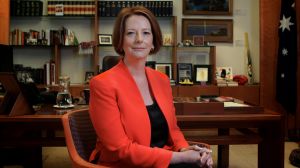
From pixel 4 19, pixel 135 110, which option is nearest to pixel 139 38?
pixel 135 110

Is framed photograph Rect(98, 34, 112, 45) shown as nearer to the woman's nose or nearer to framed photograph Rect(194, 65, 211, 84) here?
framed photograph Rect(194, 65, 211, 84)

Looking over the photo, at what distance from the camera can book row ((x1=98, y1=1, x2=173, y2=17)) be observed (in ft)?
17.1

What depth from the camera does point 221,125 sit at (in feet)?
7.38

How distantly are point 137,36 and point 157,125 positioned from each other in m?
0.41

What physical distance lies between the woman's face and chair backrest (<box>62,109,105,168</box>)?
1.24 feet

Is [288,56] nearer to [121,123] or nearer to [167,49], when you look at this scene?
[167,49]

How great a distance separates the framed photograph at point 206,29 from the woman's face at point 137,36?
3.96 meters

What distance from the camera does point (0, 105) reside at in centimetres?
222

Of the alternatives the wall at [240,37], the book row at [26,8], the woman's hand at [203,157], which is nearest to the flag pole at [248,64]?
the wall at [240,37]

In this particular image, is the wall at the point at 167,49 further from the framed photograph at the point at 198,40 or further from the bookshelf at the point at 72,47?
the framed photograph at the point at 198,40

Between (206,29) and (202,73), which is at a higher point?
(206,29)

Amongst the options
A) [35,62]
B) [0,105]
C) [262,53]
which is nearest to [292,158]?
[262,53]

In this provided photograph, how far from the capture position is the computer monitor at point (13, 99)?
6.82 feet

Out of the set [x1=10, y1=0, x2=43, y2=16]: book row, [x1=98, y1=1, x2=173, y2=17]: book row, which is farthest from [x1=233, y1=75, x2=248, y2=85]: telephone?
[x1=10, y1=0, x2=43, y2=16]: book row
